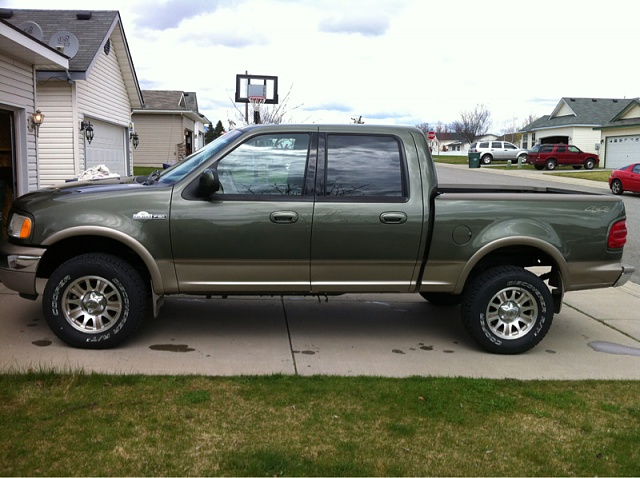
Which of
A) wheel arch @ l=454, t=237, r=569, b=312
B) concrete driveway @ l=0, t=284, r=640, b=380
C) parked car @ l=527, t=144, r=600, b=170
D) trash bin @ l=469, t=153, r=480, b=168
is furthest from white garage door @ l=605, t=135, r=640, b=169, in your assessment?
wheel arch @ l=454, t=237, r=569, b=312

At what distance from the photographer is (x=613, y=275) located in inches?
226

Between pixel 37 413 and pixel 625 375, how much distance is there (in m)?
4.49

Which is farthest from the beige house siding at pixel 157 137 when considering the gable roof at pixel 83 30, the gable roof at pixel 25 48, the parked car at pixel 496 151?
the gable roof at pixel 25 48

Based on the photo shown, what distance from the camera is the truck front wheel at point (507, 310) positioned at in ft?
18.6

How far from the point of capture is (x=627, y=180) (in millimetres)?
23766

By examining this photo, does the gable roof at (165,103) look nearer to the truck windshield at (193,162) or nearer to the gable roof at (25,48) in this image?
the gable roof at (25,48)

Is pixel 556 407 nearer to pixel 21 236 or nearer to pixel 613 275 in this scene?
pixel 613 275

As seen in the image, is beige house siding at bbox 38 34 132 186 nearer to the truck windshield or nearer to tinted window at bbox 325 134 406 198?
the truck windshield

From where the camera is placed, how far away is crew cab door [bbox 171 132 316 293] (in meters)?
5.36

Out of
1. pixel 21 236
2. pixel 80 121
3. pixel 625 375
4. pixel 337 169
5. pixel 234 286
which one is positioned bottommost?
pixel 625 375

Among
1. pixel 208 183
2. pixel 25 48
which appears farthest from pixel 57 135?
pixel 208 183

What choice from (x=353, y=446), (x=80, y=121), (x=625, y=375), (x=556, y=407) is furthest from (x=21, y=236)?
(x=80, y=121)

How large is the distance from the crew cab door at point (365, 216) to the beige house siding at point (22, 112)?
23.0 ft

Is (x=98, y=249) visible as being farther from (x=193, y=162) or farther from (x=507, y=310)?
(x=507, y=310)
